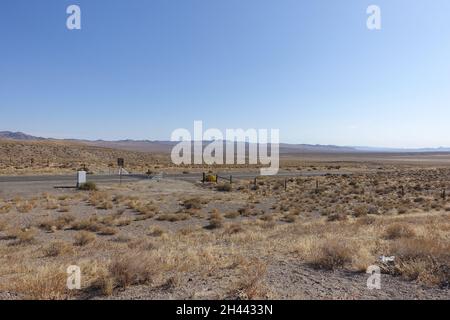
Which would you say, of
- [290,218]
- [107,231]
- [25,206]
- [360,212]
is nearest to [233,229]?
[290,218]

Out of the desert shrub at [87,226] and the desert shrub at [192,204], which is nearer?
the desert shrub at [87,226]

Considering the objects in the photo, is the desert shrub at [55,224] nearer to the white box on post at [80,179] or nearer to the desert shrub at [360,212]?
the desert shrub at [360,212]

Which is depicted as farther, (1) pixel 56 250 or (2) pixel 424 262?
(1) pixel 56 250

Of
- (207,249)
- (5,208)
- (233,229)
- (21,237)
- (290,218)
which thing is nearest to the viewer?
(207,249)

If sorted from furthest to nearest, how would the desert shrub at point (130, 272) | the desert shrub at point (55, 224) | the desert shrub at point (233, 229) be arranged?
1. the desert shrub at point (55, 224)
2. the desert shrub at point (233, 229)
3. the desert shrub at point (130, 272)

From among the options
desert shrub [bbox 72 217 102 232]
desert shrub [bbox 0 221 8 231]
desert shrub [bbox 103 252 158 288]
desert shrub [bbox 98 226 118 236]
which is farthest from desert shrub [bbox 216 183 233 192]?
desert shrub [bbox 103 252 158 288]

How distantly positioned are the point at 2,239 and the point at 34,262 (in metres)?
5.10

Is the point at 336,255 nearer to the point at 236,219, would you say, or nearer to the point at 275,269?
the point at 275,269

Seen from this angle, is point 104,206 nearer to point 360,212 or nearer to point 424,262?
point 360,212

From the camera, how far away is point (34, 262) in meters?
9.37

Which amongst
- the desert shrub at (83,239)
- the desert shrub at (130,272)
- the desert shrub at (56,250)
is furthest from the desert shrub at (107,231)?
the desert shrub at (130,272)

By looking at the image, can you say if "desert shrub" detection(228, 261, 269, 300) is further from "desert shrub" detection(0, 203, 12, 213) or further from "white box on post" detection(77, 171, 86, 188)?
"white box on post" detection(77, 171, 86, 188)

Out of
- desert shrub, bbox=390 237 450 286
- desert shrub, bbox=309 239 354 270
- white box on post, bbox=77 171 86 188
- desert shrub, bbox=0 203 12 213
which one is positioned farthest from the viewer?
white box on post, bbox=77 171 86 188

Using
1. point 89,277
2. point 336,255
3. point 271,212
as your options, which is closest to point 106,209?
point 271,212
